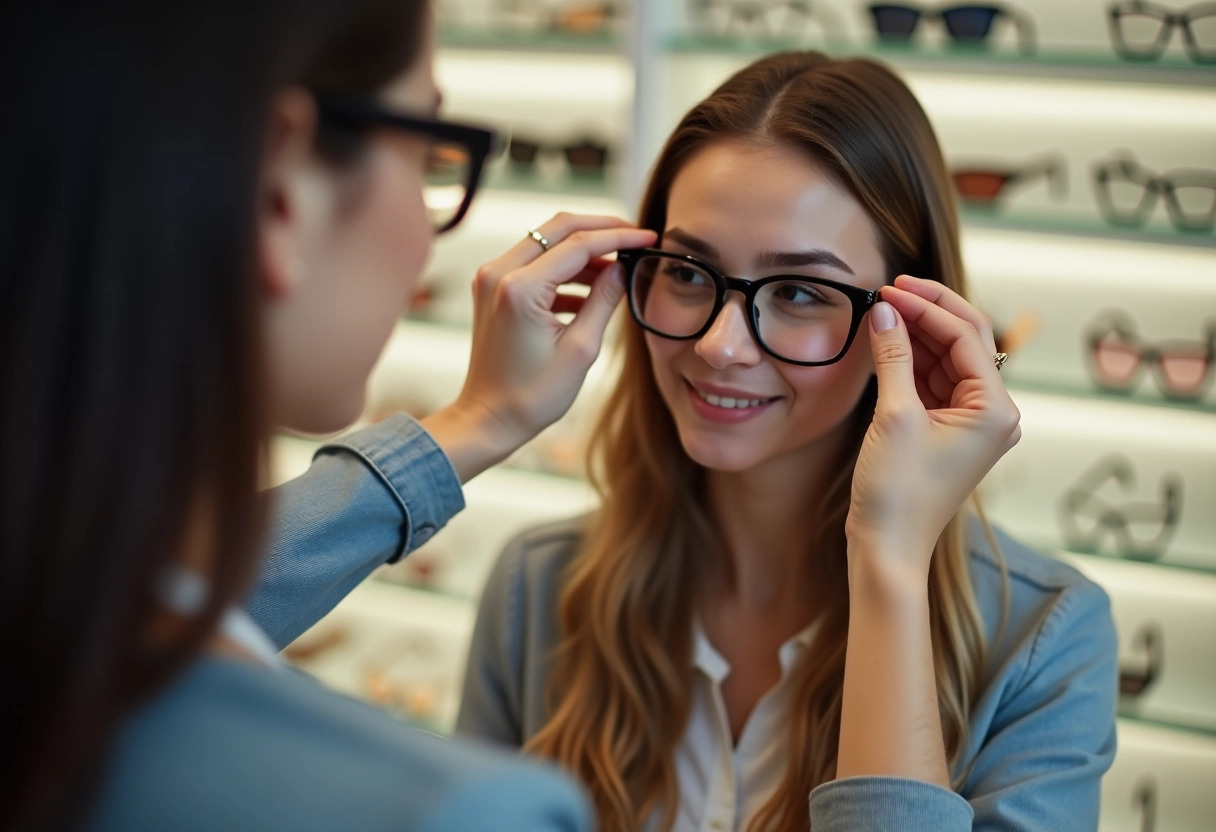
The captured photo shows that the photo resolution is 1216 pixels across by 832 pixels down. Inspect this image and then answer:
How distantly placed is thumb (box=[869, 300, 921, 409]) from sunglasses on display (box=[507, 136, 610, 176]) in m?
1.47

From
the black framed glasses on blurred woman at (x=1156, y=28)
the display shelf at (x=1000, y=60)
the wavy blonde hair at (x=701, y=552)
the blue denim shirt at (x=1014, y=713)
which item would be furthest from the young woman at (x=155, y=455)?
the black framed glasses on blurred woman at (x=1156, y=28)

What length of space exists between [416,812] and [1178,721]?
1.96m

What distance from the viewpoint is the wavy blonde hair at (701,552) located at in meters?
1.25

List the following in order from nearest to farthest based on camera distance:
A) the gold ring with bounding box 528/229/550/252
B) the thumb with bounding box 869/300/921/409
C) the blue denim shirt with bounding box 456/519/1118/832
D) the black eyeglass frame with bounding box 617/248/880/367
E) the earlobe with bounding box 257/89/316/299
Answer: the earlobe with bounding box 257/89/316/299
the blue denim shirt with bounding box 456/519/1118/832
the thumb with bounding box 869/300/921/409
the black eyeglass frame with bounding box 617/248/880/367
the gold ring with bounding box 528/229/550/252

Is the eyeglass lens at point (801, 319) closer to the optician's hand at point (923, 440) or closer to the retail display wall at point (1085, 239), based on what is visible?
the optician's hand at point (923, 440)

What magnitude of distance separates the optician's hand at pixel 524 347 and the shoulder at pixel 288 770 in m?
0.69

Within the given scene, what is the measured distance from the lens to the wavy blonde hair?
125cm

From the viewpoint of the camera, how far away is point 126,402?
508 millimetres

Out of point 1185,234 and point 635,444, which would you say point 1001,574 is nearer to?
point 635,444

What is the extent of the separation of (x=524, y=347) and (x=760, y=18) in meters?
1.47

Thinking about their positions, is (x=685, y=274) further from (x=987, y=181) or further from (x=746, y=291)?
(x=987, y=181)

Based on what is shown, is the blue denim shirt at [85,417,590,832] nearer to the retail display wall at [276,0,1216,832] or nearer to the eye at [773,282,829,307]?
the eye at [773,282,829,307]

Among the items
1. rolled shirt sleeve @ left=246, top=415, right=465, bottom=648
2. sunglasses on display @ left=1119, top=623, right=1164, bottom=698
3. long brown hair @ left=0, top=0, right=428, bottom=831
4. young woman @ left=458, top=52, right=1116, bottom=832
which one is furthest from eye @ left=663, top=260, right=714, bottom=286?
sunglasses on display @ left=1119, top=623, right=1164, bottom=698

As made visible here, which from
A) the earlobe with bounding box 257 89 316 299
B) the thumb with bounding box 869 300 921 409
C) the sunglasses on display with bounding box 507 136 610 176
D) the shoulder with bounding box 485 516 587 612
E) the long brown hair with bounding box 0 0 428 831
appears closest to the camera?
the long brown hair with bounding box 0 0 428 831
